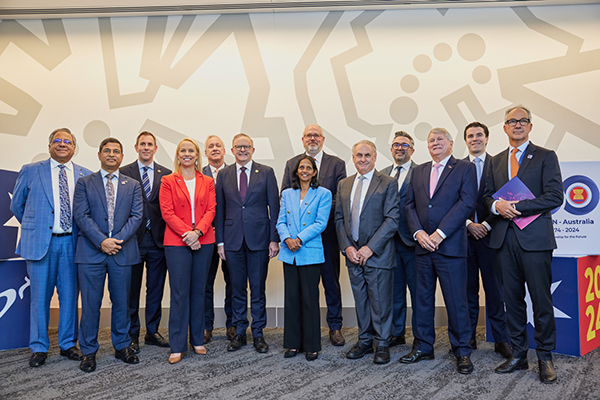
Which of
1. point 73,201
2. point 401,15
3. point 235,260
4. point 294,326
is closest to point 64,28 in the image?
point 73,201

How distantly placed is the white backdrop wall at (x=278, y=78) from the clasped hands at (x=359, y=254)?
1.65 metres

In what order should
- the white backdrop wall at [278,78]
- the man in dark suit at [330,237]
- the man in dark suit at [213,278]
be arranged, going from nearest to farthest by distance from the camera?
the man in dark suit at [330,237], the man in dark suit at [213,278], the white backdrop wall at [278,78]

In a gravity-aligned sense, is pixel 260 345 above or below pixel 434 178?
below

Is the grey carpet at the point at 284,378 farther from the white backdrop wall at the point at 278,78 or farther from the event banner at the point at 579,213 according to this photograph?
the white backdrop wall at the point at 278,78

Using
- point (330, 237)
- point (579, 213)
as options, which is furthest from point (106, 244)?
point (579, 213)

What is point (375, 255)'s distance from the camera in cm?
328

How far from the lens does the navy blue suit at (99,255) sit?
10.7 feet

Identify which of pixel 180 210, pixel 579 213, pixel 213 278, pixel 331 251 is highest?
pixel 180 210

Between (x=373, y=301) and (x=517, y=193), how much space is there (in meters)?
1.43

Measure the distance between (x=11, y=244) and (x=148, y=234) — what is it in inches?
54.0

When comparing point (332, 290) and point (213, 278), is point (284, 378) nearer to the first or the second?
point (332, 290)

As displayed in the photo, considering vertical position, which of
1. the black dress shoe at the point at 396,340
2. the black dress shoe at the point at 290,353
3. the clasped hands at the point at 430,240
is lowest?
the black dress shoe at the point at 396,340

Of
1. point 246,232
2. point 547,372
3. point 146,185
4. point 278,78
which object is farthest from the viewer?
point 278,78

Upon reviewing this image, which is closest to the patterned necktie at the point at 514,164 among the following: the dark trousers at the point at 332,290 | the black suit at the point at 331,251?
the black suit at the point at 331,251
